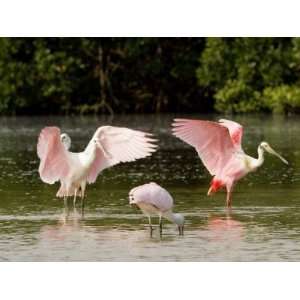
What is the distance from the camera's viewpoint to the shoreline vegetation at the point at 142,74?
144 feet

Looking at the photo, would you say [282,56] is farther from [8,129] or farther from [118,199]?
[118,199]

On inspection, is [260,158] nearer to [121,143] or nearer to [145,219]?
[121,143]

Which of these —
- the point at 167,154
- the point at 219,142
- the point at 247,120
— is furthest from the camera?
the point at 247,120

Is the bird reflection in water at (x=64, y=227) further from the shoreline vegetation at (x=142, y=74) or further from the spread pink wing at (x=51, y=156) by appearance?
the shoreline vegetation at (x=142, y=74)

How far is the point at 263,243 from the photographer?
12.1 m

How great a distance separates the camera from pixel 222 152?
1560 centimetres

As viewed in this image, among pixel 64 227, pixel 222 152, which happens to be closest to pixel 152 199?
pixel 64 227

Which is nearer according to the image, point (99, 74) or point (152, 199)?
point (152, 199)

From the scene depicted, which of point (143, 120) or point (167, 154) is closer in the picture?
point (167, 154)

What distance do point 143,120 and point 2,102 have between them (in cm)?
806

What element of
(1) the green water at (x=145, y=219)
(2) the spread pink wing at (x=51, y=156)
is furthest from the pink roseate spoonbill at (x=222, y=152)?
(2) the spread pink wing at (x=51, y=156)

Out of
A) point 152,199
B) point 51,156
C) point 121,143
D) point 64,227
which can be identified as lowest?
point 64,227

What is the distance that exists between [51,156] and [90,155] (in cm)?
46

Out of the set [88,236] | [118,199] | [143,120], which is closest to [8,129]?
[143,120]
